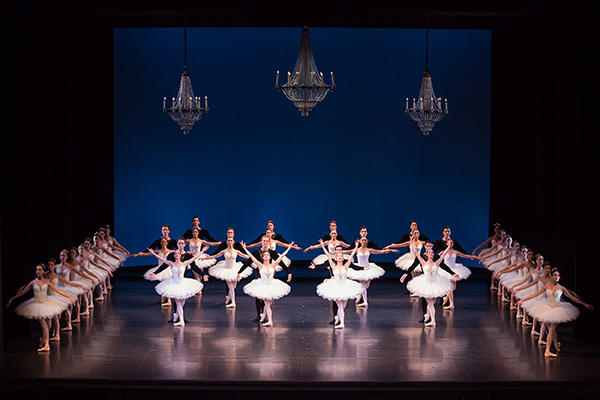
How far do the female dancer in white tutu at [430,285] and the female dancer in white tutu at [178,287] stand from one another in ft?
9.29

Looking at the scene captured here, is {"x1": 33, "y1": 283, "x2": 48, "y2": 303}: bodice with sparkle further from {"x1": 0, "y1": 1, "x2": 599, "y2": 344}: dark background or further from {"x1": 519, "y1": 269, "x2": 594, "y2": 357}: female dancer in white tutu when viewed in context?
{"x1": 519, "y1": 269, "x2": 594, "y2": 357}: female dancer in white tutu

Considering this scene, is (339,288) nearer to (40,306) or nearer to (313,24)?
(40,306)

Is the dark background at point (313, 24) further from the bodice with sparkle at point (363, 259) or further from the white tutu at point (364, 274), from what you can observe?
the bodice with sparkle at point (363, 259)

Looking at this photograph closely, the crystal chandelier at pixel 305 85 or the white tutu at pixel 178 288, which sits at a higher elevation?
the crystal chandelier at pixel 305 85

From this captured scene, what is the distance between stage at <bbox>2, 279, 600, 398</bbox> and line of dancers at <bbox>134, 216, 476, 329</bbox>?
275mm

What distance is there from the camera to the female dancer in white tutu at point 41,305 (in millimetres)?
8539

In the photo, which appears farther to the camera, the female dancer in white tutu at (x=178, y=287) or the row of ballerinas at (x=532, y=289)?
the female dancer in white tutu at (x=178, y=287)

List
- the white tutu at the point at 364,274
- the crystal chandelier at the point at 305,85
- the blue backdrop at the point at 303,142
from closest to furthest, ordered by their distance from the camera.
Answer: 1. the crystal chandelier at the point at 305,85
2. the white tutu at the point at 364,274
3. the blue backdrop at the point at 303,142

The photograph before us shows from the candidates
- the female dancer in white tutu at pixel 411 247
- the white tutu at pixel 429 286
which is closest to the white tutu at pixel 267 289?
the white tutu at pixel 429 286

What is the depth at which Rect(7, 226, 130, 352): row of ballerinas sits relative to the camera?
8.65 m

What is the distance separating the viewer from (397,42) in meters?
13.6

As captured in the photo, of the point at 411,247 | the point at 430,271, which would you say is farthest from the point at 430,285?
the point at 411,247

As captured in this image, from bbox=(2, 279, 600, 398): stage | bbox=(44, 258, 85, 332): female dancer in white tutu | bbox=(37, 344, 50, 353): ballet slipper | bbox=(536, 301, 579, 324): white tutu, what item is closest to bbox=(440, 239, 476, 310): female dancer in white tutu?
bbox=(2, 279, 600, 398): stage

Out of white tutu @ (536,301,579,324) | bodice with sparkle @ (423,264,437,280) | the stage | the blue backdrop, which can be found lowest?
the stage
